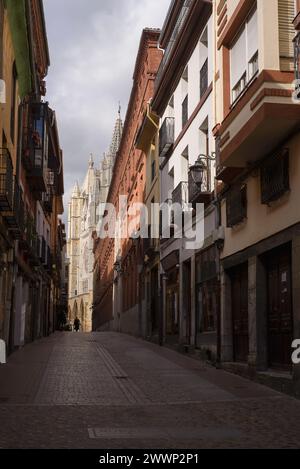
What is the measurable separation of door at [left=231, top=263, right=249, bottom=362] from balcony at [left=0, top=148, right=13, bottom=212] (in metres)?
5.51

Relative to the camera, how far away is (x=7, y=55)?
57.2 ft

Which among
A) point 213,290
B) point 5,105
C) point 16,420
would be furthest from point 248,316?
point 5,105

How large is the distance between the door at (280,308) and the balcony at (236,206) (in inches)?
55.5

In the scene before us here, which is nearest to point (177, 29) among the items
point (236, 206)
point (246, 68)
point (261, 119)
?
point (246, 68)

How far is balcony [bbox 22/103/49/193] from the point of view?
22438 millimetres

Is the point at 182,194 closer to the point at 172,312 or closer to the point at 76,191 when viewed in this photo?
the point at 172,312

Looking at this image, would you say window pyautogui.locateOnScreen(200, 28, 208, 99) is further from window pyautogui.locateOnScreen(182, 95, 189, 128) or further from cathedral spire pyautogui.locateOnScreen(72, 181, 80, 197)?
cathedral spire pyautogui.locateOnScreen(72, 181, 80, 197)

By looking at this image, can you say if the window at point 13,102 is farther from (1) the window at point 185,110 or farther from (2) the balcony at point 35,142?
(1) the window at point 185,110

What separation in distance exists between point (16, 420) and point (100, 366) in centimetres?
723

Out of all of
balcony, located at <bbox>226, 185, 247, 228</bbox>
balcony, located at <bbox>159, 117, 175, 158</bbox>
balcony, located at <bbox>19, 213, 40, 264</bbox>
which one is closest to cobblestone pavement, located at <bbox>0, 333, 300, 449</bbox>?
balcony, located at <bbox>226, 185, 247, 228</bbox>

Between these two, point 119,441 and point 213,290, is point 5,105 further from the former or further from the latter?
point 119,441

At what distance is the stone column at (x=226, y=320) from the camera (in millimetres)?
16047

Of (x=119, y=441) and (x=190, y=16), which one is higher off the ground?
(x=190, y=16)
